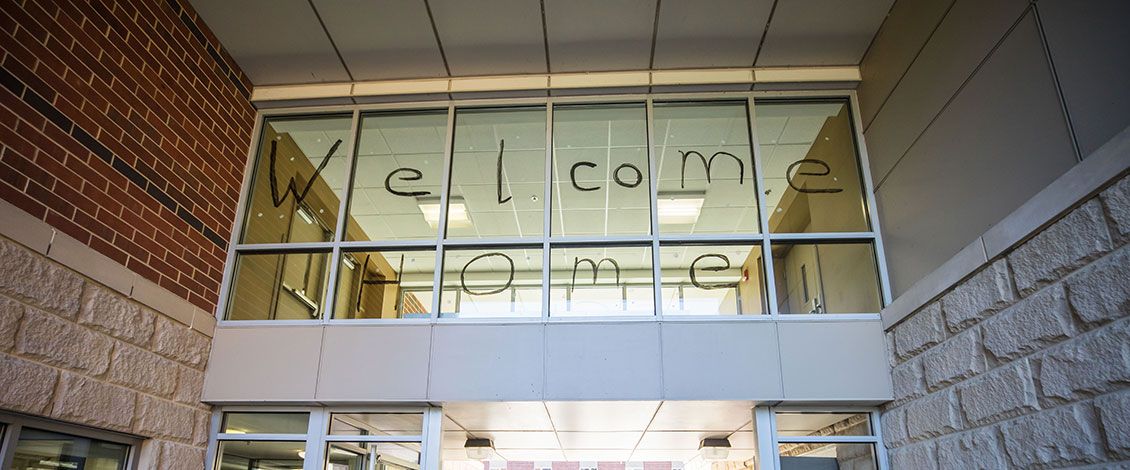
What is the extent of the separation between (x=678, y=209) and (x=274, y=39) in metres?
3.49

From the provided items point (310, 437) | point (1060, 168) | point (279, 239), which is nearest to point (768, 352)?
point (1060, 168)

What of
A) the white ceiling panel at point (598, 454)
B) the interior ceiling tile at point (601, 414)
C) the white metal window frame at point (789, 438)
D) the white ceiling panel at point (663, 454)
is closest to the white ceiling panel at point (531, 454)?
the white ceiling panel at point (598, 454)

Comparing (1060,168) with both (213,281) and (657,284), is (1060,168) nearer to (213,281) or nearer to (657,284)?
(657,284)

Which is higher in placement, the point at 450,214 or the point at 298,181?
the point at 298,181

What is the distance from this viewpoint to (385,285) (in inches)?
221

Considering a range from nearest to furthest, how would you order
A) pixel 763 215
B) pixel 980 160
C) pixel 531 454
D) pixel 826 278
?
pixel 980 160, pixel 826 278, pixel 763 215, pixel 531 454

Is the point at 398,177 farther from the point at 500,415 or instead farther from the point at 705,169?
the point at 705,169

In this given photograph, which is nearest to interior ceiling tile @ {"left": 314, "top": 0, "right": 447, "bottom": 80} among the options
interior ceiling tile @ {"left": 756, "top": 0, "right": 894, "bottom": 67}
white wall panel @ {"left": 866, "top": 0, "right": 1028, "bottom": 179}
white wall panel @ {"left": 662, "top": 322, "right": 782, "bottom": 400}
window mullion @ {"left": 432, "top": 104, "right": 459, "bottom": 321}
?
window mullion @ {"left": 432, "top": 104, "right": 459, "bottom": 321}

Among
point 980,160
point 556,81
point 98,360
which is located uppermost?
point 556,81

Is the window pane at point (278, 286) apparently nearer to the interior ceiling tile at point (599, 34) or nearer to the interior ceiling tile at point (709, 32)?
the interior ceiling tile at point (599, 34)

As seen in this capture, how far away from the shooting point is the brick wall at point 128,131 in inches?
152

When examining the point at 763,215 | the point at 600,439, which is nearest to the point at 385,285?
the point at 600,439

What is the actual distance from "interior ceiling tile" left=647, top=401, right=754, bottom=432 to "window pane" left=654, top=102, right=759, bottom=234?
133cm

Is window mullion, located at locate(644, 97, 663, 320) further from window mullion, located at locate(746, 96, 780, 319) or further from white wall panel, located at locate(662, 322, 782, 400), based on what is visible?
window mullion, located at locate(746, 96, 780, 319)
